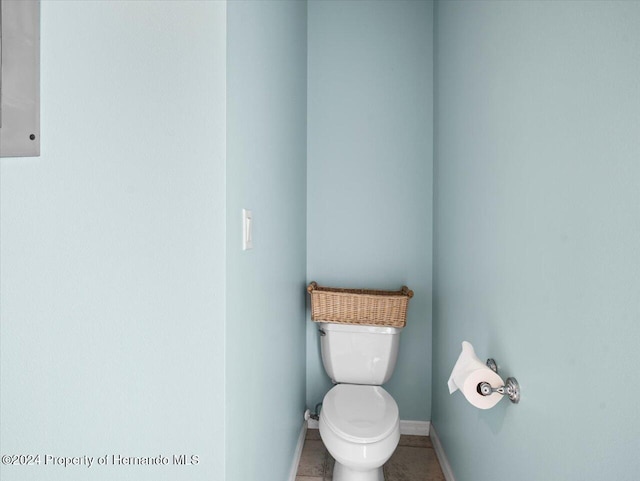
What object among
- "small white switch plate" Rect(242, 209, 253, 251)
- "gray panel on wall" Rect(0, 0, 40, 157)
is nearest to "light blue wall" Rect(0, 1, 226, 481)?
"gray panel on wall" Rect(0, 0, 40, 157)

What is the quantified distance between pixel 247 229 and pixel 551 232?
76 centimetres

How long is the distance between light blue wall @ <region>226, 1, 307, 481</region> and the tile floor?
16 cm

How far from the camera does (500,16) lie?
125 centimetres

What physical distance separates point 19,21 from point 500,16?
134cm

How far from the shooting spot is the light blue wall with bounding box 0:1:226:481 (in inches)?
33.9

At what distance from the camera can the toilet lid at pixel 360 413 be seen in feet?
5.00

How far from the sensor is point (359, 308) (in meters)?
1.94

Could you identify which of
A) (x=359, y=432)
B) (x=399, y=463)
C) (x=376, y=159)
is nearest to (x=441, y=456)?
(x=399, y=463)

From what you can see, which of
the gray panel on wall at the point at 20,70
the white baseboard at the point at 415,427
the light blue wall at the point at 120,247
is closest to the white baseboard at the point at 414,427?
the white baseboard at the point at 415,427

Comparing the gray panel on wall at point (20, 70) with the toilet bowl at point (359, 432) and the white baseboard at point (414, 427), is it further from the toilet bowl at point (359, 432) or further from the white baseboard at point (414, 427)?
the white baseboard at point (414, 427)

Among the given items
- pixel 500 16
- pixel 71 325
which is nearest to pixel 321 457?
pixel 71 325

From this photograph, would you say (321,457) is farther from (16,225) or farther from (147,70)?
(147,70)

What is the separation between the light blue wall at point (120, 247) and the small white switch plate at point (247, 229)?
130 millimetres

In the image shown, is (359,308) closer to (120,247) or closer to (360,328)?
(360,328)
